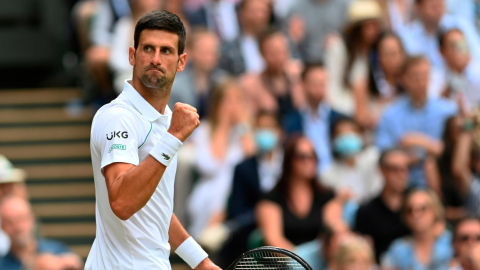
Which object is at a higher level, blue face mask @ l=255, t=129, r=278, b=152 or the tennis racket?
blue face mask @ l=255, t=129, r=278, b=152

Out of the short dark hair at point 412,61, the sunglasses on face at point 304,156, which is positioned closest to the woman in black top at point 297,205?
the sunglasses on face at point 304,156

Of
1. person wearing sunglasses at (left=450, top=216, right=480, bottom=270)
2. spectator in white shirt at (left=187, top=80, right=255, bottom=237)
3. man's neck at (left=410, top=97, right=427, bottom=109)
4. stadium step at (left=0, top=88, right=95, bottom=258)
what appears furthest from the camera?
stadium step at (left=0, top=88, right=95, bottom=258)

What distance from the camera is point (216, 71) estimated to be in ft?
23.8

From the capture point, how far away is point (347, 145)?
6.31 meters

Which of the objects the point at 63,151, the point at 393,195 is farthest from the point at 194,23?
the point at 393,195

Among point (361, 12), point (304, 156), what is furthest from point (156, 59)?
point (361, 12)

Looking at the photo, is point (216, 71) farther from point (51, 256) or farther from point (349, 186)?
point (51, 256)

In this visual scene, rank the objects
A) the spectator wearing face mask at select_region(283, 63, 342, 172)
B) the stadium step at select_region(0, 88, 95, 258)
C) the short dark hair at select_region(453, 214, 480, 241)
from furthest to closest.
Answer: the stadium step at select_region(0, 88, 95, 258)
the spectator wearing face mask at select_region(283, 63, 342, 172)
the short dark hair at select_region(453, 214, 480, 241)

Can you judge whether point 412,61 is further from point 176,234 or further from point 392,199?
point 176,234

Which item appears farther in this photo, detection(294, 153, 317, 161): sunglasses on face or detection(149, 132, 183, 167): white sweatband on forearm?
detection(294, 153, 317, 161): sunglasses on face

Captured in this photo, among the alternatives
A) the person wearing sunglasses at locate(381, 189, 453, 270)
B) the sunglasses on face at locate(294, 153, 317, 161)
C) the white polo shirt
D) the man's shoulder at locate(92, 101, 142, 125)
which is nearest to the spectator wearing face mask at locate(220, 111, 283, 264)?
the sunglasses on face at locate(294, 153, 317, 161)

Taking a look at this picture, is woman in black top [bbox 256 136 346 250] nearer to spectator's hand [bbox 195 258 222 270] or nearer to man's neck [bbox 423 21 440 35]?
man's neck [bbox 423 21 440 35]

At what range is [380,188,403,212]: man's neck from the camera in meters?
5.80

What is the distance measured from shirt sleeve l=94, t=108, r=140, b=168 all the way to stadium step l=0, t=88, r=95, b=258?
16.8 ft
